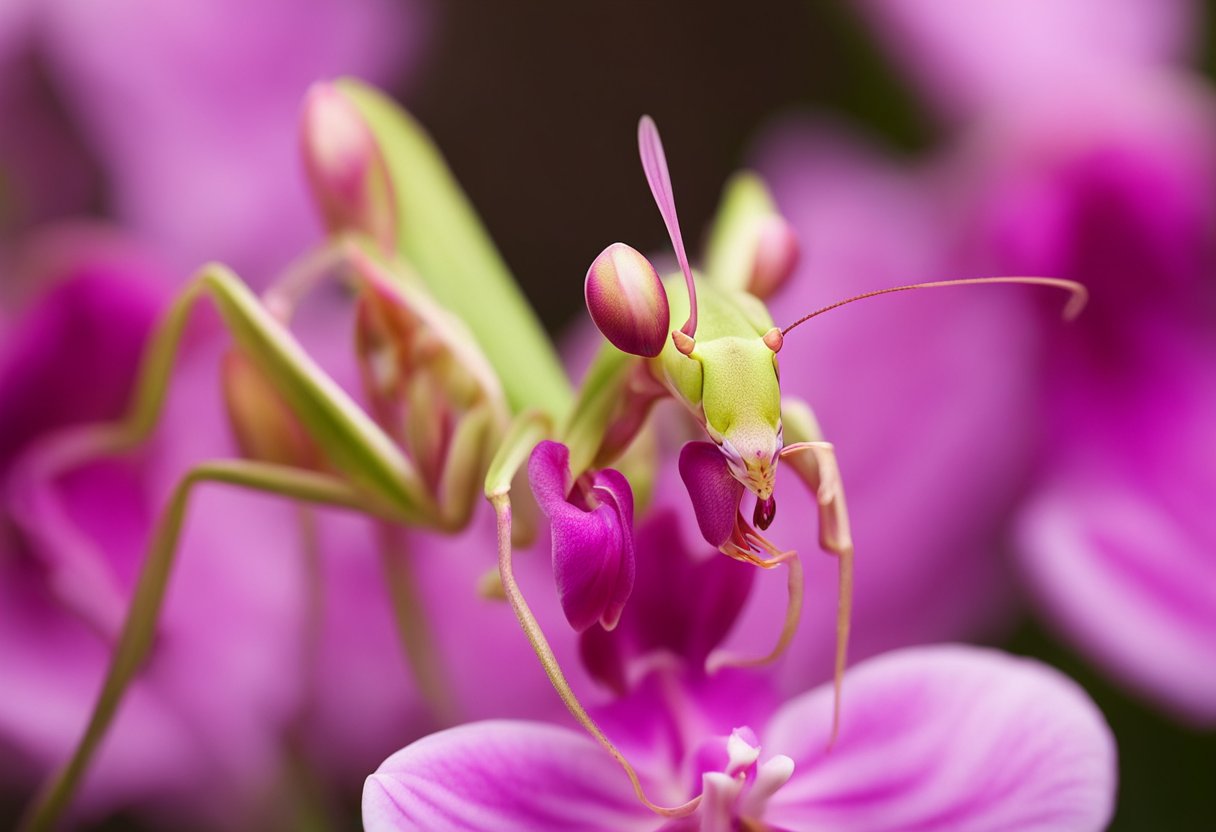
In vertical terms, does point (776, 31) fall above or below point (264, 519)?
above

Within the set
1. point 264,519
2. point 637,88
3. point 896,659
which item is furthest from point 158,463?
point 637,88

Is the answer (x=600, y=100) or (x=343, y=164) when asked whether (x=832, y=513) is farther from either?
(x=600, y=100)

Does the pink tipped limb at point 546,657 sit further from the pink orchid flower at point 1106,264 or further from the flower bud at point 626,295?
the pink orchid flower at point 1106,264

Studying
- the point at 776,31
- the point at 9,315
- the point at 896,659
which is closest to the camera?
the point at 896,659

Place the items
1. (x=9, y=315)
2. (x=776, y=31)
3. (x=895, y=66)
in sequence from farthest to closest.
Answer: (x=776, y=31) < (x=895, y=66) < (x=9, y=315)

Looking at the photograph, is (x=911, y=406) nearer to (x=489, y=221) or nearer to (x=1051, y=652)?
(x=1051, y=652)

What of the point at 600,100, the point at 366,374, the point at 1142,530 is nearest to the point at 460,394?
the point at 366,374

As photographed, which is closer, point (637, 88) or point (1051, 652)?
point (1051, 652)

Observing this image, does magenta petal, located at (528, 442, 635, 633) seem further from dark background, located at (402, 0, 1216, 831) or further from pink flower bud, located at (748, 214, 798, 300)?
dark background, located at (402, 0, 1216, 831)
